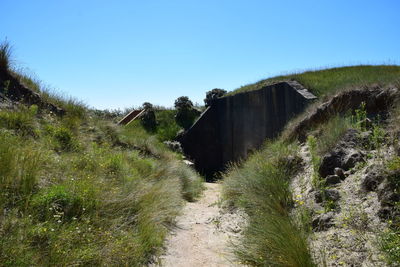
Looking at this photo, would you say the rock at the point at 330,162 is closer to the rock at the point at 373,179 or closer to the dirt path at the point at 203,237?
the rock at the point at 373,179

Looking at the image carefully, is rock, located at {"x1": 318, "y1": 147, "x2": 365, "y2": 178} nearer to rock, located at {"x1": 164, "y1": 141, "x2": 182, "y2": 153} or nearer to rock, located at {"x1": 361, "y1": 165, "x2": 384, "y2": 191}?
rock, located at {"x1": 361, "y1": 165, "x2": 384, "y2": 191}

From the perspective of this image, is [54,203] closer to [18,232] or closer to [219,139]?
[18,232]

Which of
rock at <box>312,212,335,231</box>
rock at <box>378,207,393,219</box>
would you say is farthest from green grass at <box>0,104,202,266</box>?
rock at <box>378,207,393,219</box>

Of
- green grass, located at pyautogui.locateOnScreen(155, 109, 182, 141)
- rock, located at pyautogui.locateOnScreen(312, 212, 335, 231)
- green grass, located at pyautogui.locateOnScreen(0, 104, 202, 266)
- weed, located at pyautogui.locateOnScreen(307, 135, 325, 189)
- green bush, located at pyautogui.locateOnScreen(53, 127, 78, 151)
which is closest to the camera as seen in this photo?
green grass, located at pyautogui.locateOnScreen(0, 104, 202, 266)

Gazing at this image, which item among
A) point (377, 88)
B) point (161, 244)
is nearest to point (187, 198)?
point (161, 244)

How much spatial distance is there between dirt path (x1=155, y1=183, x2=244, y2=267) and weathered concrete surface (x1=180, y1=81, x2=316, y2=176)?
4742mm

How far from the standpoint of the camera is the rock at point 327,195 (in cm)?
416

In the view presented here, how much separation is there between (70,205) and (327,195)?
313cm

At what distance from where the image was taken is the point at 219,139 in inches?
609

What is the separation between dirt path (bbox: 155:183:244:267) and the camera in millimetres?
4043

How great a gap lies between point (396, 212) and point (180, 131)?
42.0 feet

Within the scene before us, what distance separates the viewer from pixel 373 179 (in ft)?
12.7

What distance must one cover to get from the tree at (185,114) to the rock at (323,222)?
1242cm

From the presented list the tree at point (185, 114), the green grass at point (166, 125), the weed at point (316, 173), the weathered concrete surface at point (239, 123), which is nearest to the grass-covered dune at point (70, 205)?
the weed at point (316, 173)
